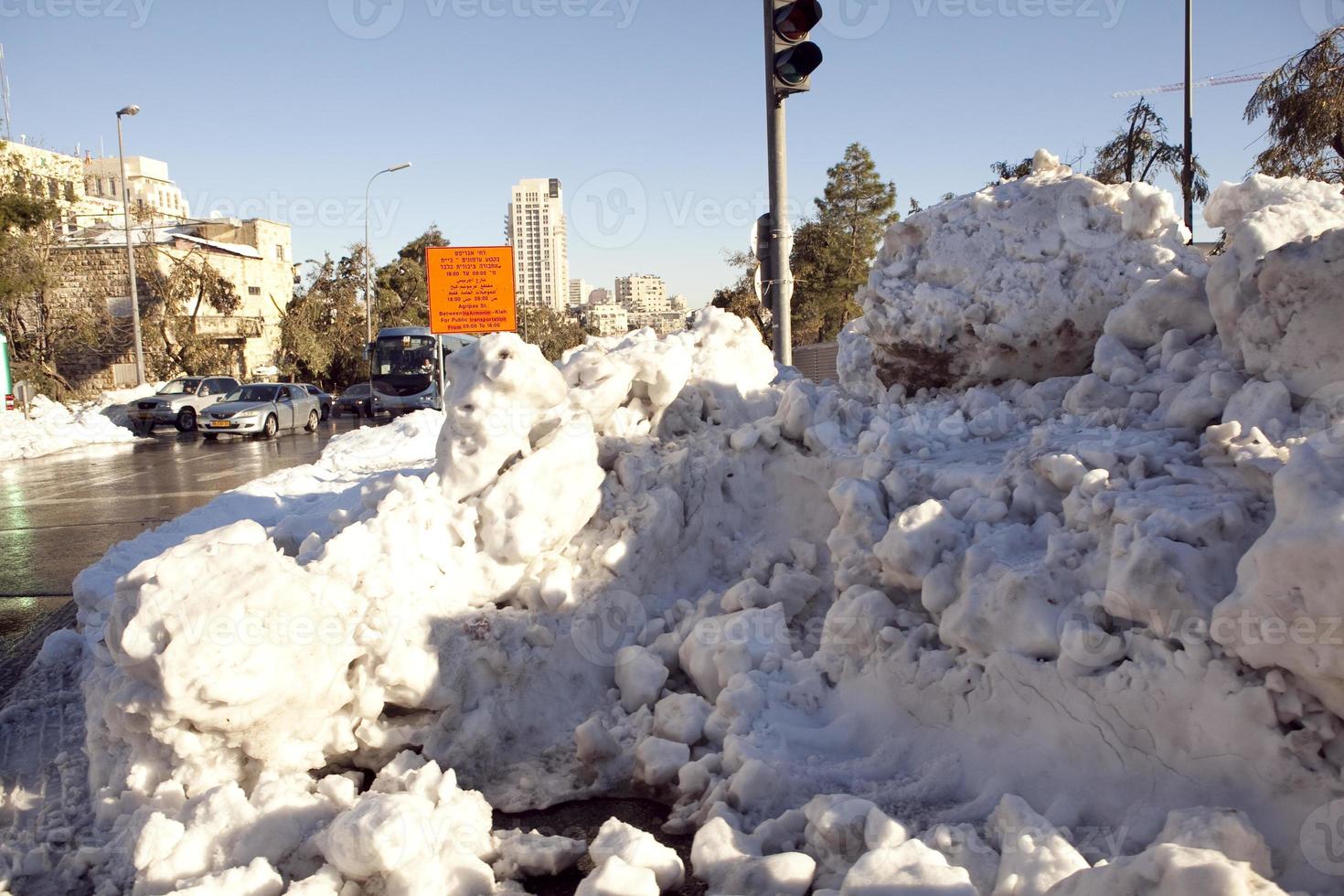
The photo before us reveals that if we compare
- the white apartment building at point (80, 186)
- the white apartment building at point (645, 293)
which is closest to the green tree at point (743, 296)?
the white apartment building at point (80, 186)

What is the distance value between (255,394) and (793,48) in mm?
20308

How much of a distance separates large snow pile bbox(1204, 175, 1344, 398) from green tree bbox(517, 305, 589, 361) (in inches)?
1587

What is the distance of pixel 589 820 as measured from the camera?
11.1 ft

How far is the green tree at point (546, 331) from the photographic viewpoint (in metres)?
45.4

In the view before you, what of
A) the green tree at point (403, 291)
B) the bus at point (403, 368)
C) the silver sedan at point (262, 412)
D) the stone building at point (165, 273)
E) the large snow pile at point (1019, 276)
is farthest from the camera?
the green tree at point (403, 291)

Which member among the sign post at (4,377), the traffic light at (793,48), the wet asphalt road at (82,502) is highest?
the traffic light at (793,48)

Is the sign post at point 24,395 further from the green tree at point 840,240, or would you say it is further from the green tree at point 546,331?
the green tree at point 546,331

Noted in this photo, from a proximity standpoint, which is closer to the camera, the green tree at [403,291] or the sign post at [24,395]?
the sign post at [24,395]

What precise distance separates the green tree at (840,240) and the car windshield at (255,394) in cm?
1400

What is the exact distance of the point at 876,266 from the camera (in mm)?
5441

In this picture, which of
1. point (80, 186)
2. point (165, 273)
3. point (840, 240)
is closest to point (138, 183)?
point (80, 186)

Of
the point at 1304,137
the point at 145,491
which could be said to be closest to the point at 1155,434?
the point at 145,491

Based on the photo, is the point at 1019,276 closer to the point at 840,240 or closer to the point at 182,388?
the point at 840,240

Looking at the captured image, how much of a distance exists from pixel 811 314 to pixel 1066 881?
2652 centimetres
